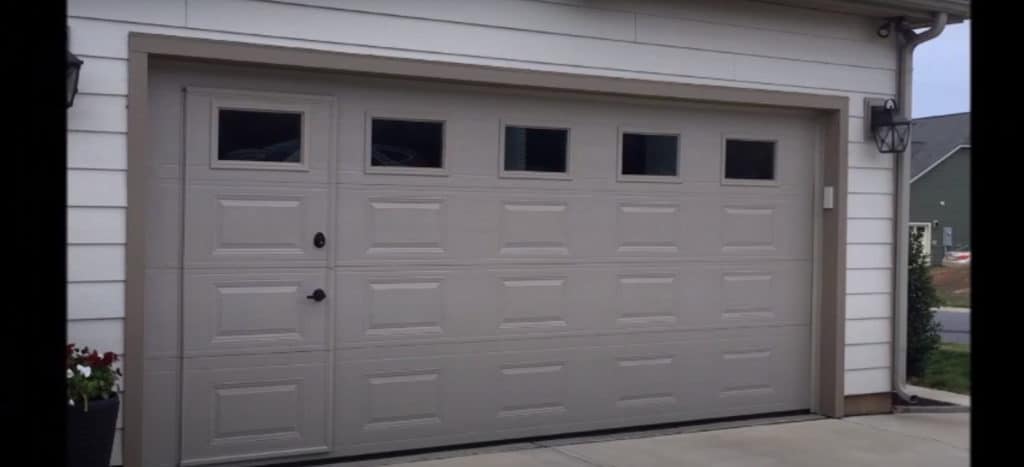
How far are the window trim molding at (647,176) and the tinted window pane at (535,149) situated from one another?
1.26 ft

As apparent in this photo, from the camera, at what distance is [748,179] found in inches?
287

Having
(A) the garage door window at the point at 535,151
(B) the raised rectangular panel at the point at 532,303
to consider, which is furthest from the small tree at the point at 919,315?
(A) the garage door window at the point at 535,151

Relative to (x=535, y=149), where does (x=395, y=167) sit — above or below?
below

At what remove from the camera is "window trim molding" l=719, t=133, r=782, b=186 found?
718 cm

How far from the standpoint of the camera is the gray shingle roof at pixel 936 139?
1325 inches

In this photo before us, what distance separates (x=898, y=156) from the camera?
7664mm

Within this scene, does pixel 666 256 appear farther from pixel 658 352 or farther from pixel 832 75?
pixel 832 75

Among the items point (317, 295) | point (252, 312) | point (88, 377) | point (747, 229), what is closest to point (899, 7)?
point (747, 229)

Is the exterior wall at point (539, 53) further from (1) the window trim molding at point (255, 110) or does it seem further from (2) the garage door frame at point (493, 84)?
(1) the window trim molding at point (255, 110)

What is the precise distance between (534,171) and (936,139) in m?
31.5

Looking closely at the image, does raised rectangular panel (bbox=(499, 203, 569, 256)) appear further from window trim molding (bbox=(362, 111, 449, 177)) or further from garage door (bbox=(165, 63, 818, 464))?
window trim molding (bbox=(362, 111, 449, 177))

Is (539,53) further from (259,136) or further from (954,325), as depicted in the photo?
(954,325)
